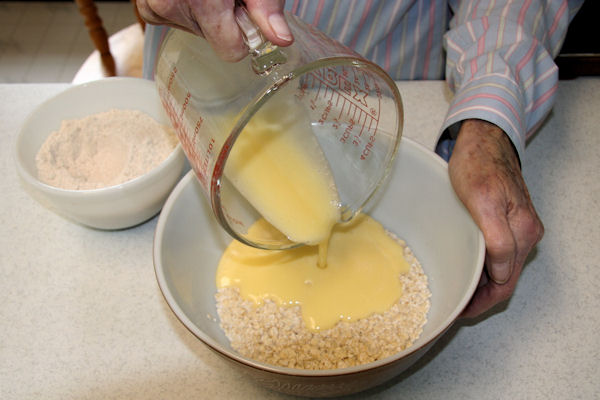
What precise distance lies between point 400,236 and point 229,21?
1.78ft

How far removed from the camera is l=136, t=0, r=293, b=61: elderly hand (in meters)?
0.59

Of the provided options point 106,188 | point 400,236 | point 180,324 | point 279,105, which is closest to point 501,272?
point 400,236

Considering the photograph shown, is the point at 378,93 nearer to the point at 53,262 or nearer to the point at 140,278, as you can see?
the point at 140,278

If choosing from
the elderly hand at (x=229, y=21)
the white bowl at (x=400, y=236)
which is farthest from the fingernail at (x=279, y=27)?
the white bowl at (x=400, y=236)

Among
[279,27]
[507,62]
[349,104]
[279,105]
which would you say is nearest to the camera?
[279,27]

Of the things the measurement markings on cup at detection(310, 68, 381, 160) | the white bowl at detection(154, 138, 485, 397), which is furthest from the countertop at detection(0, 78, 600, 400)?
the measurement markings on cup at detection(310, 68, 381, 160)

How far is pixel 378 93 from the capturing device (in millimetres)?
803

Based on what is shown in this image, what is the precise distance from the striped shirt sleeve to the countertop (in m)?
0.16

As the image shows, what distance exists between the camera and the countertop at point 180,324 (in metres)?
0.80

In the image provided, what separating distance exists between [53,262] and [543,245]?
86cm

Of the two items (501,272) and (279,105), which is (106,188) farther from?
(501,272)

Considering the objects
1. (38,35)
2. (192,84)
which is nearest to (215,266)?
(192,84)

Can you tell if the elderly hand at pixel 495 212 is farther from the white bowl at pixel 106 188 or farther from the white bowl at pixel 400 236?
the white bowl at pixel 106 188

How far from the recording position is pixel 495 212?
30.7 inches
